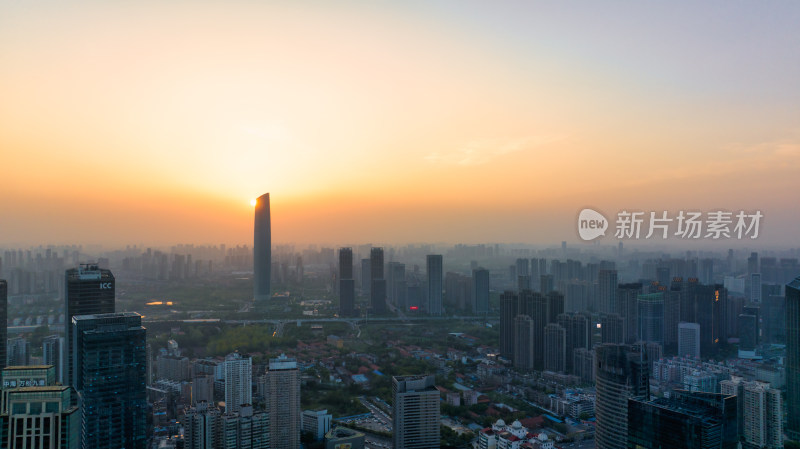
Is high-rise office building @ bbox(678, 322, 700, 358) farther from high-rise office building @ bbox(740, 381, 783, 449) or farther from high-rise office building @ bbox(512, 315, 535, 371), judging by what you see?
high-rise office building @ bbox(740, 381, 783, 449)

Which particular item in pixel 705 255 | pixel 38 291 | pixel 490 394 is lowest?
pixel 490 394

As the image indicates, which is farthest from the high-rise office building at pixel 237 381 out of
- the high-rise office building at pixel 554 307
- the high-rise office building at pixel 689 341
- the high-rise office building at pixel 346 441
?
the high-rise office building at pixel 689 341

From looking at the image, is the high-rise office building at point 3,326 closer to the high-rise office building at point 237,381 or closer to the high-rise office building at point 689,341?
the high-rise office building at point 237,381

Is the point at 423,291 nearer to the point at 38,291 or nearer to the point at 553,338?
the point at 553,338

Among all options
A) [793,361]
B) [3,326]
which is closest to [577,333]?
[793,361]

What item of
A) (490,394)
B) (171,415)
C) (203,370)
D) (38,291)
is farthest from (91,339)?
(38,291)

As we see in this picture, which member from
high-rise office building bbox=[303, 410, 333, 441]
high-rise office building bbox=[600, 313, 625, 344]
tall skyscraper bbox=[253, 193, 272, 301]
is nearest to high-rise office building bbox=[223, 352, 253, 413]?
high-rise office building bbox=[303, 410, 333, 441]
